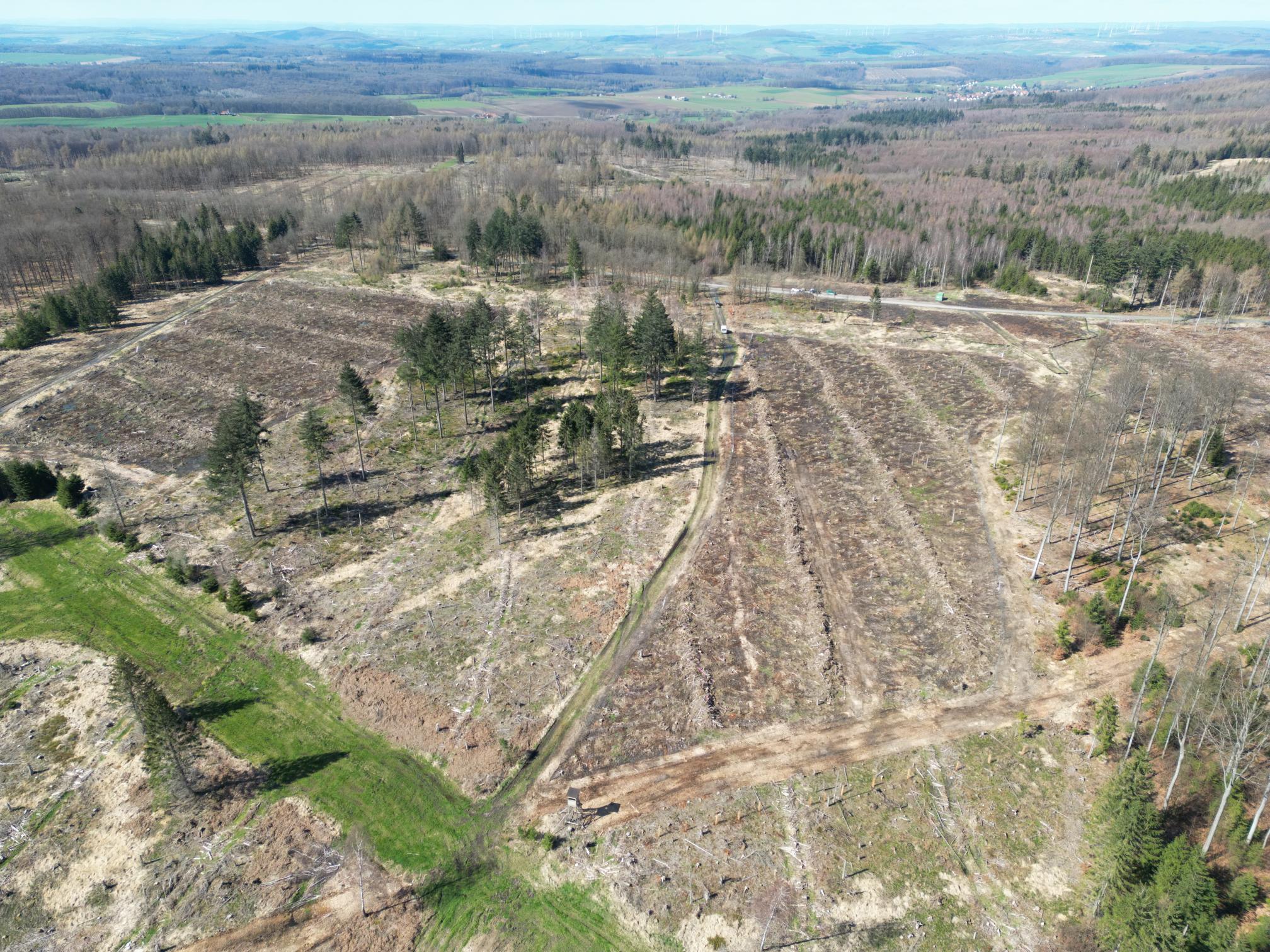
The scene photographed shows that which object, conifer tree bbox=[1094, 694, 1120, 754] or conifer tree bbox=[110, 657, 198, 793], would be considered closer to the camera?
conifer tree bbox=[110, 657, 198, 793]

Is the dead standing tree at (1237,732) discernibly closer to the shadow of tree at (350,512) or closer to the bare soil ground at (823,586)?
the bare soil ground at (823,586)

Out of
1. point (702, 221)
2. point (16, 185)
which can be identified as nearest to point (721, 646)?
point (702, 221)

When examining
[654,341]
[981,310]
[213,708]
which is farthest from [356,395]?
[981,310]

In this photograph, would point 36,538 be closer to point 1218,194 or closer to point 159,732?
point 159,732

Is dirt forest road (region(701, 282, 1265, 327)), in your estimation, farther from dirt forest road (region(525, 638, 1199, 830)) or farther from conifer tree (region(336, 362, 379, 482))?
dirt forest road (region(525, 638, 1199, 830))

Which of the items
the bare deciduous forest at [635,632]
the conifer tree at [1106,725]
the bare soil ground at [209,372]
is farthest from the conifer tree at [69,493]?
the conifer tree at [1106,725]

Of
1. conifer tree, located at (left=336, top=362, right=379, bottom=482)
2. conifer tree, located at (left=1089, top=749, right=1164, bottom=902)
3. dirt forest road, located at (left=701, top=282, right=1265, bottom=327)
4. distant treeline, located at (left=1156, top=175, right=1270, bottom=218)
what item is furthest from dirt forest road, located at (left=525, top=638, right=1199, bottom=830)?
distant treeline, located at (left=1156, top=175, right=1270, bottom=218)
